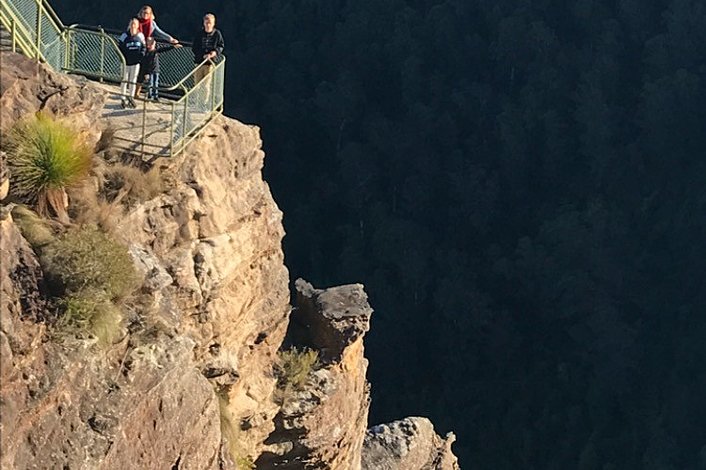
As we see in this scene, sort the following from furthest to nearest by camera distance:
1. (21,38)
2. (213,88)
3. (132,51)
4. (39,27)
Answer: (213,88) → (132,51) → (39,27) → (21,38)

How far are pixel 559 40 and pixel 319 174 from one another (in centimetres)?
1249

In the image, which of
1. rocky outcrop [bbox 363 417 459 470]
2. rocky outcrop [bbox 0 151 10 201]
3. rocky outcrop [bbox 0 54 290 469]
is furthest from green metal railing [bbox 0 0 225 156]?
rocky outcrop [bbox 363 417 459 470]

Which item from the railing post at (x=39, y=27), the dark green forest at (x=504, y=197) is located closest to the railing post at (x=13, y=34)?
the railing post at (x=39, y=27)

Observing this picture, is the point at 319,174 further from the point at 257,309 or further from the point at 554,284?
the point at 257,309

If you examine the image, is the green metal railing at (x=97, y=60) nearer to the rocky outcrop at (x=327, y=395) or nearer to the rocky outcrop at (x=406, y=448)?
the rocky outcrop at (x=327, y=395)

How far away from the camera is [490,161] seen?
161ft

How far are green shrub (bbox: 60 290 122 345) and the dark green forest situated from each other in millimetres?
32930

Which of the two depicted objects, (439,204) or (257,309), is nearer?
(257,309)

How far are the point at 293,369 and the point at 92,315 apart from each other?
229 inches

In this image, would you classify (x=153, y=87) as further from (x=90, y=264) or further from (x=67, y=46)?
(x=90, y=264)

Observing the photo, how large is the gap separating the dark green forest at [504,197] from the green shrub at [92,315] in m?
32.9

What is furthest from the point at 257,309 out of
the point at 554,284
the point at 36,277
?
the point at 554,284

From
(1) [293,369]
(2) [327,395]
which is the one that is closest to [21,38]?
(1) [293,369]

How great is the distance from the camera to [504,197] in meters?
48.2
